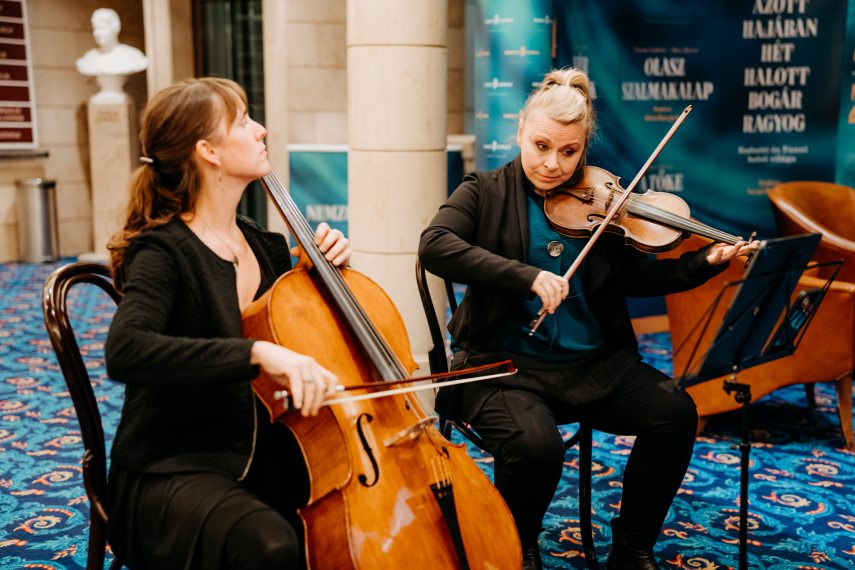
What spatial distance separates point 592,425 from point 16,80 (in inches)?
263

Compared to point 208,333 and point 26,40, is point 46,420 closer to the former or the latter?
point 208,333

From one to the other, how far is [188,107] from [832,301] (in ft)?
8.00

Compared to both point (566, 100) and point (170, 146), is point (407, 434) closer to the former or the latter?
point (170, 146)

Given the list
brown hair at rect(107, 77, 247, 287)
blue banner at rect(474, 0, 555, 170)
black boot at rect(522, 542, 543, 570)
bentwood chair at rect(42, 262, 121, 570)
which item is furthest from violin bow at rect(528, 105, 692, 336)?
blue banner at rect(474, 0, 555, 170)

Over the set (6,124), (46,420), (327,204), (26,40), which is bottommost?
(46,420)

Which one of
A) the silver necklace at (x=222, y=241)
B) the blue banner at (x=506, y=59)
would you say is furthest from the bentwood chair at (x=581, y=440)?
the blue banner at (x=506, y=59)

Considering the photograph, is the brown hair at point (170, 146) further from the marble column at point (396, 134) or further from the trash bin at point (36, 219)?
the trash bin at point (36, 219)

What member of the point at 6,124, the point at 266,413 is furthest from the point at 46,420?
the point at 6,124

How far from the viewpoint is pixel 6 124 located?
737 cm

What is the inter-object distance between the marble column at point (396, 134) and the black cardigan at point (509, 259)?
1.28 meters

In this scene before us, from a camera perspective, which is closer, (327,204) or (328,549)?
(328,549)

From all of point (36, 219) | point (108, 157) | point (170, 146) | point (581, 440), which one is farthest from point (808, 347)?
point (36, 219)

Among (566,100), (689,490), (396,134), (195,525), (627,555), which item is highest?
(566,100)

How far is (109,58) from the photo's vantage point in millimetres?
7336
